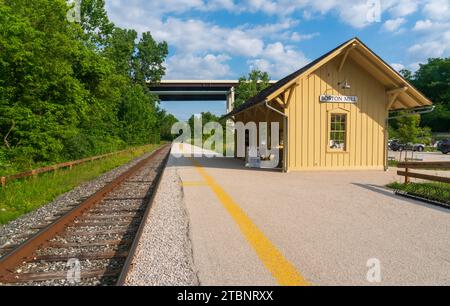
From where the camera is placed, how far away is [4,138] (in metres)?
13.5

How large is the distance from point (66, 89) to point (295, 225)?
1414 cm

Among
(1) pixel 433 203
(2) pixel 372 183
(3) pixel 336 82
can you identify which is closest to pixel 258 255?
(1) pixel 433 203

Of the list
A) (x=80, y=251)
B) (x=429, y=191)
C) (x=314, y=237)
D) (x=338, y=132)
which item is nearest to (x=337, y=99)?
(x=338, y=132)

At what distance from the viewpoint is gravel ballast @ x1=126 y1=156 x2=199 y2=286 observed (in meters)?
3.89

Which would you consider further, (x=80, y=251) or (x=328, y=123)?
(x=328, y=123)

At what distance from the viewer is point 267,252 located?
4680 mm

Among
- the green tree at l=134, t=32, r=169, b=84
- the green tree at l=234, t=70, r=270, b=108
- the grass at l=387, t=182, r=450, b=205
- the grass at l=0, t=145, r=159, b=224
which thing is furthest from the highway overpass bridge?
the grass at l=387, t=182, r=450, b=205

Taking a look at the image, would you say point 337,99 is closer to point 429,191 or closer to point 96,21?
point 429,191

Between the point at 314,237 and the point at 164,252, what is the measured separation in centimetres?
227

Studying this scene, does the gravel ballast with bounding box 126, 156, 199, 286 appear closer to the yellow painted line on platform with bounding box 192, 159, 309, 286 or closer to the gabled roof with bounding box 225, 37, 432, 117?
the yellow painted line on platform with bounding box 192, 159, 309, 286

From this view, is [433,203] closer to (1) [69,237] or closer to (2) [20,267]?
(1) [69,237]

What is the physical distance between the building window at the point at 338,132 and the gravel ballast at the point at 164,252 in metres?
9.33

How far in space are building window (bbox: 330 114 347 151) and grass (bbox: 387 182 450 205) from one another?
5019 millimetres

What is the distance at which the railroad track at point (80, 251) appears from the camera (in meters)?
4.11
